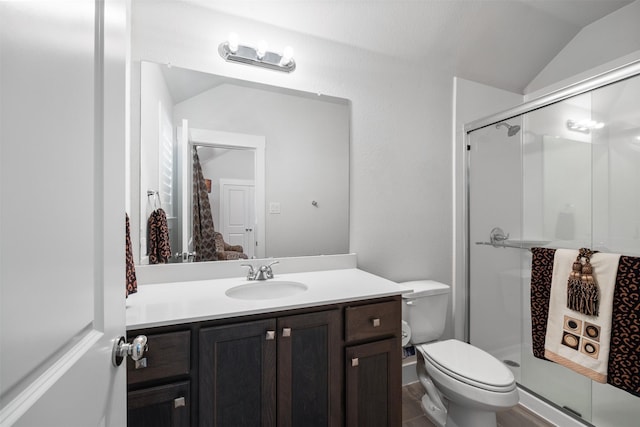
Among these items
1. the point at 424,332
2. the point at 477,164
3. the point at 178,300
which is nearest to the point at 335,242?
the point at 424,332

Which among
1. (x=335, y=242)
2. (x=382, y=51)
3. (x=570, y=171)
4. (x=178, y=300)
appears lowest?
(x=178, y=300)

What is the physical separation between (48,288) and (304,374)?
3.35 feet

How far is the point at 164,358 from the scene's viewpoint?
1.00 meters

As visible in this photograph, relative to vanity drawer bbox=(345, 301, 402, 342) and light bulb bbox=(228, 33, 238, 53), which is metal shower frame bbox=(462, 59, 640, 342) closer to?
vanity drawer bbox=(345, 301, 402, 342)

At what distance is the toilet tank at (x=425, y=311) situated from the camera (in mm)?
1823

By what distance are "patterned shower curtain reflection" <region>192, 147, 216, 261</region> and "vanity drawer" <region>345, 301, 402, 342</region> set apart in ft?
2.69

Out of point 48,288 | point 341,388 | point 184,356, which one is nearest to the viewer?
point 48,288

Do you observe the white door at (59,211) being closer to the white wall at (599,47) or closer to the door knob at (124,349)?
the door knob at (124,349)

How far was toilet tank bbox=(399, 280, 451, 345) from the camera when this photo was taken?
182cm

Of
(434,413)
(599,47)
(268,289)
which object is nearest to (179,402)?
(268,289)

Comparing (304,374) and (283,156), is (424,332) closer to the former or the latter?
(304,374)

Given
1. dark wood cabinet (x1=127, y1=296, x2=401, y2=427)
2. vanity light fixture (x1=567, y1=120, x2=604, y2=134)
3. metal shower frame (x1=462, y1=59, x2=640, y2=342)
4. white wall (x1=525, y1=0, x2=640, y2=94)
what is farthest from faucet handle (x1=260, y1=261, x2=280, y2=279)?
white wall (x1=525, y1=0, x2=640, y2=94)

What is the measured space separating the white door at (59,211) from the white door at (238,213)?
38.2 inches

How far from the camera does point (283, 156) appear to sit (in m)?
1.73
